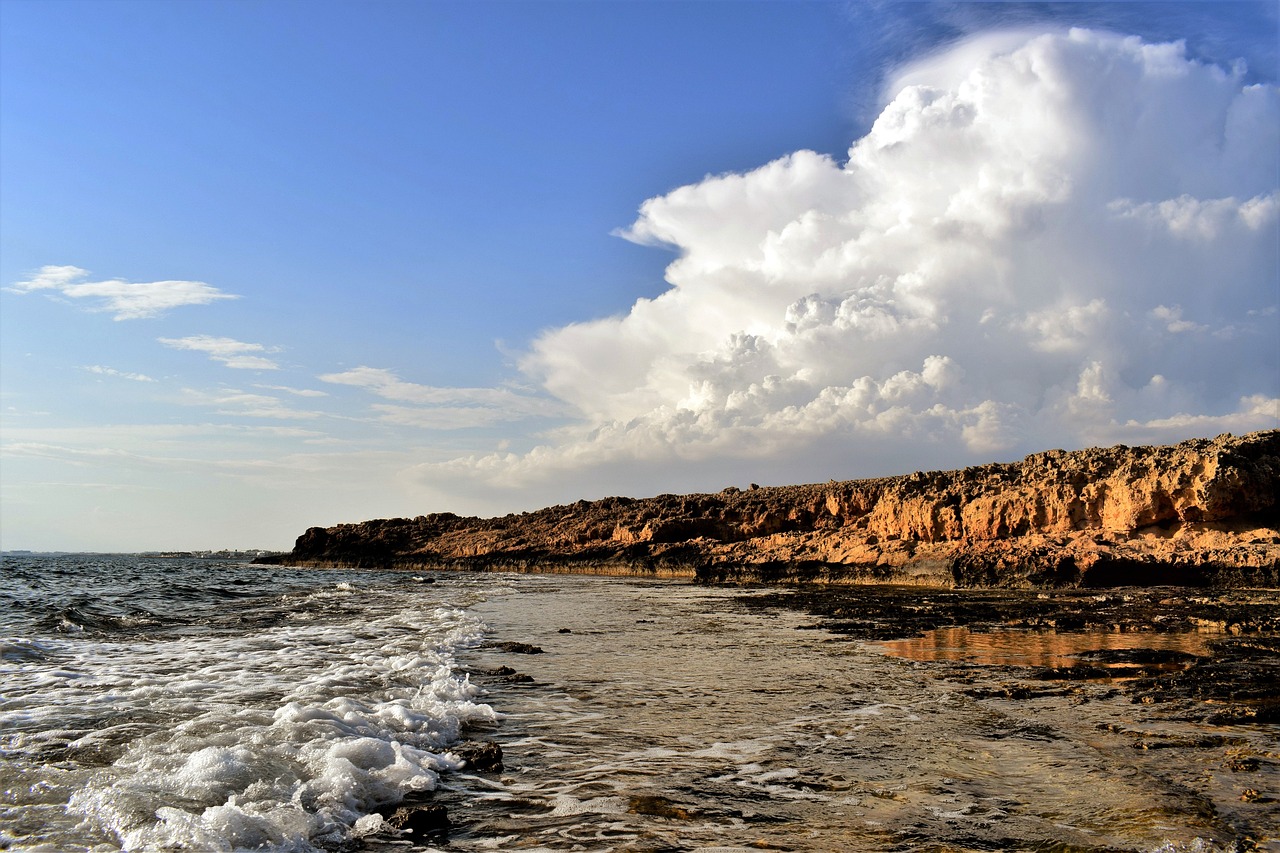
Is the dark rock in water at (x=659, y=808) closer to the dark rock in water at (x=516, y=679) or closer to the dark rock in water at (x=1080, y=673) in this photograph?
the dark rock in water at (x=516, y=679)

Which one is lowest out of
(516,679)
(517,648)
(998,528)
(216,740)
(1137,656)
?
(517,648)

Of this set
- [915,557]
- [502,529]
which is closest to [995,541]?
[915,557]

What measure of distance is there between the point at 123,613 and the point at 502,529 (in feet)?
195

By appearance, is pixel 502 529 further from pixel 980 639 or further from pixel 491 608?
pixel 980 639

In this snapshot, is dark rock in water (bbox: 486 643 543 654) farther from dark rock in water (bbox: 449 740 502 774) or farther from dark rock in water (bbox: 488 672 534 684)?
dark rock in water (bbox: 449 740 502 774)

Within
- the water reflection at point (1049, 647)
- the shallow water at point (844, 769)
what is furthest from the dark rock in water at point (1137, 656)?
the shallow water at point (844, 769)

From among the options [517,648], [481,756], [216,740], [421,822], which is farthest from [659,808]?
[517,648]

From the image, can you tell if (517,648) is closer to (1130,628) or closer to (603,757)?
(603,757)

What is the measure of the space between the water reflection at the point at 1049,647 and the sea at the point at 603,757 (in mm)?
852

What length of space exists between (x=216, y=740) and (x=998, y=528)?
3482cm

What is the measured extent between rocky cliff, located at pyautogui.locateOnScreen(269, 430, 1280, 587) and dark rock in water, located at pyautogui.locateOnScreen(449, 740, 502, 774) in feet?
85.0

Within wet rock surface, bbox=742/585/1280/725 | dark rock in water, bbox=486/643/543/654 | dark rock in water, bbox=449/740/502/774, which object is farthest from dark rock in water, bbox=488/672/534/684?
wet rock surface, bbox=742/585/1280/725

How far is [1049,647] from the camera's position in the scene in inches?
490

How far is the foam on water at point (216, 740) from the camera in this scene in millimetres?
4566
